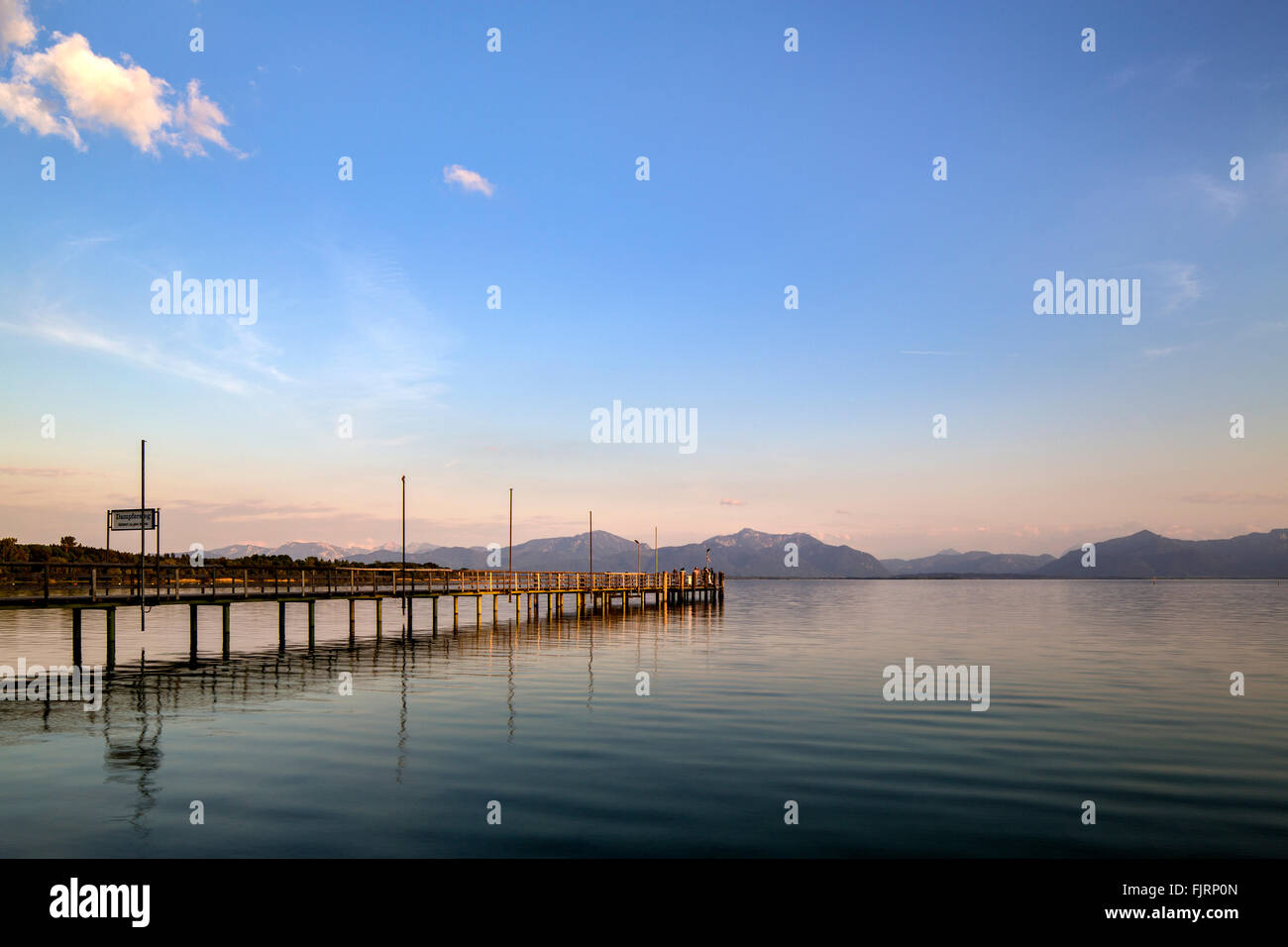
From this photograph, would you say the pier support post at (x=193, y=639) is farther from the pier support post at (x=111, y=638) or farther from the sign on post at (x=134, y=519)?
the sign on post at (x=134, y=519)

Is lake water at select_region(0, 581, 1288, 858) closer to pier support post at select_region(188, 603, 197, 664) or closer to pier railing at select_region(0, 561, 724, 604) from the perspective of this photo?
pier support post at select_region(188, 603, 197, 664)

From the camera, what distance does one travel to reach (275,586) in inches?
1720

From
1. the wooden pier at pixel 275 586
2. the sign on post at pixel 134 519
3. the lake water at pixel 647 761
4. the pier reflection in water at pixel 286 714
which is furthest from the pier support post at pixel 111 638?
the sign on post at pixel 134 519

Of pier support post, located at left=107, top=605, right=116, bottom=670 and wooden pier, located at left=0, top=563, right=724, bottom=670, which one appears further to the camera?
wooden pier, located at left=0, top=563, right=724, bottom=670

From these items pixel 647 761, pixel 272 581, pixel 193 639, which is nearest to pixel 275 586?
pixel 272 581

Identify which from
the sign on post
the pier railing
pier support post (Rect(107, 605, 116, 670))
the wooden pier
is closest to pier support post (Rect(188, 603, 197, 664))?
the wooden pier

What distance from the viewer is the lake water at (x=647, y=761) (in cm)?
1170

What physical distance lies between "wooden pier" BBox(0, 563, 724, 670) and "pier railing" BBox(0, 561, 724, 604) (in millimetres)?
70

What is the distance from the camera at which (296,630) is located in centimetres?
5447

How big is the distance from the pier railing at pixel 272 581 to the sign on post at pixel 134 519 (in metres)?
1.54

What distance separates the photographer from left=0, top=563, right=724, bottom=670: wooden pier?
33312 millimetres
